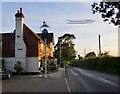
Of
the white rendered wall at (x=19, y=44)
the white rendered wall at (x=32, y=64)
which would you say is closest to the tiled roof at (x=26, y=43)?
the white rendered wall at (x=32, y=64)

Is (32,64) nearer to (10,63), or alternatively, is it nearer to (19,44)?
(10,63)

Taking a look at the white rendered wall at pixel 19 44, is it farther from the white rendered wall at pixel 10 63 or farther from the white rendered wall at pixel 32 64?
the white rendered wall at pixel 32 64

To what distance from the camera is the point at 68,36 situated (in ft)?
468

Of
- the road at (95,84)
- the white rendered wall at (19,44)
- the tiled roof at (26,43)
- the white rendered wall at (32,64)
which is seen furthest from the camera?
the tiled roof at (26,43)

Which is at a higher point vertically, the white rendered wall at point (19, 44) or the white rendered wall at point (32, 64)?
the white rendered wall at point (19, 44)

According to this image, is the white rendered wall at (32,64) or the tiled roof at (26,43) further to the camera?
the tiled roof at (26,43)

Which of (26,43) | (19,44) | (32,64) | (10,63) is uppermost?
(26,43)

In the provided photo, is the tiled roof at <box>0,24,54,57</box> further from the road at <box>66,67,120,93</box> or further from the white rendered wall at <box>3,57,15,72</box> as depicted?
the road at <box>66,67,120,93</box>

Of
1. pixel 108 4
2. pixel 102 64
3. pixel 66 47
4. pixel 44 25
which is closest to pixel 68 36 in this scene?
pixel 66 47

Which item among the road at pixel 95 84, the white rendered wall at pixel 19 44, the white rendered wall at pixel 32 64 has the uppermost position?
the white rendered wall at pixel 19 44

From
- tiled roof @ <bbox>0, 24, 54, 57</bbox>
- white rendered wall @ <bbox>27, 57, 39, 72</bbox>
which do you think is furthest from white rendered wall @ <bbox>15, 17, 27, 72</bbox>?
white rendered wall @ <bbox>27, 57, 39, 72</bbox>

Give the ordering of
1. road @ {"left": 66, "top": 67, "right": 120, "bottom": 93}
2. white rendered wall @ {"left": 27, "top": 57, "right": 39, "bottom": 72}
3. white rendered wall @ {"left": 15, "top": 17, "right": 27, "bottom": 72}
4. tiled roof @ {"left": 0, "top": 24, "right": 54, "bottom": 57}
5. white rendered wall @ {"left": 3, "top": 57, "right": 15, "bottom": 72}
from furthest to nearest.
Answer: tiled roof @ {"left": 0, "top": 24, "right": 54, "bottom": 57}, white rendered wall @ {"left": 3, "top": 57, "right": 15, "bottom": 72}, white rendered wall @ {"left": 15, "top": 17, "right": 27, "bottom": 72}, white rendered wall @ {"left": 27, "top": 57, "right": 39, "bottom": 72}, road @ {"left": 66, "top": 67, "right": 120, "bottom": 93}

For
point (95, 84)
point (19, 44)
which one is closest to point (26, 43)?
point (19, 44)

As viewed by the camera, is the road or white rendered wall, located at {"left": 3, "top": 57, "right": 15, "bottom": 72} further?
white rendered wall, located at {"left": 3, "top": 57, "right": 15, "bottom": 72}
